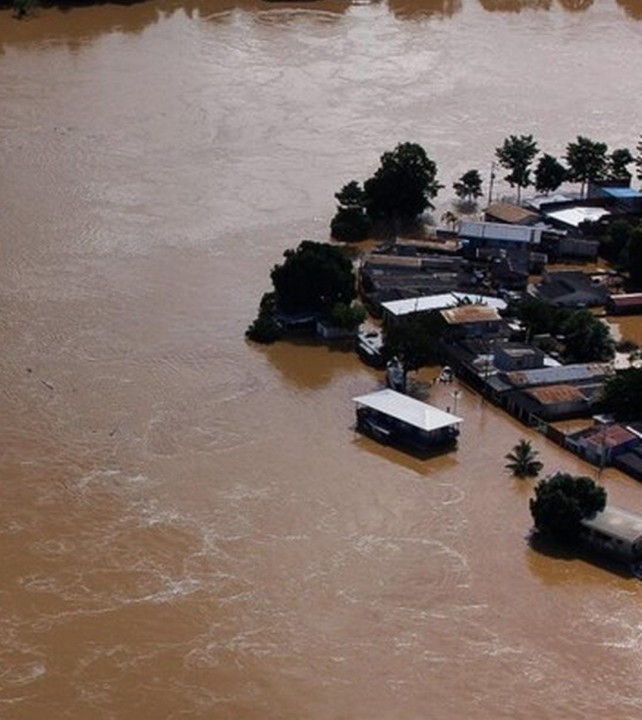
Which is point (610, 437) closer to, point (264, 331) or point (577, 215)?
point (264, 331)

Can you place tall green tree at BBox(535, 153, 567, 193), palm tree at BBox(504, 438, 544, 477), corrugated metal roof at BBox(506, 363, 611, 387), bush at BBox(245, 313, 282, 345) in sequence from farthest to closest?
tall green tree at BBox(535, 153, 567, 193)
bush at BBox(245, 313, 282, 345)
corrugated metal roof at BBox(506, 363, 611, 387)
palm tree at BBox(504, 438, 544, 477)

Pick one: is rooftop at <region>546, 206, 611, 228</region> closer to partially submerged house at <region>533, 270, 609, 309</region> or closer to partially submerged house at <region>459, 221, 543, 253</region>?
partially submerged house at <region>459, 221, 543, 253</region>

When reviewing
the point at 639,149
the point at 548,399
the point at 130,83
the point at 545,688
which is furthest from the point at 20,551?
the point at 130,83

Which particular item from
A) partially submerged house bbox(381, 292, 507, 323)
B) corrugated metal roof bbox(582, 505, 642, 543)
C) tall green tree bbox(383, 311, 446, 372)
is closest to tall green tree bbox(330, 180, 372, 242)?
partially submerged house bbox(381, 292, 507, 323)

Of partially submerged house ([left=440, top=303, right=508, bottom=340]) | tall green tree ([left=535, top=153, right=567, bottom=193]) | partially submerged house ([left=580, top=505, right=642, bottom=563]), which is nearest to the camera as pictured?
partially submerged house ([left=580, top=505, right=642, bottom=563])

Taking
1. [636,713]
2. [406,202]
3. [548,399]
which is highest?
[406,202]

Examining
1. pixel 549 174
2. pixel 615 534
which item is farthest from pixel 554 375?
pixel 549 174

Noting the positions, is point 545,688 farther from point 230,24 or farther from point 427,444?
point 230,24

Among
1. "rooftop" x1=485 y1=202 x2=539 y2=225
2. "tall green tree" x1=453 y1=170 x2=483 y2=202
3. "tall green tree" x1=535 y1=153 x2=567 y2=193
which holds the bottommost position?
"rooftop" x1=485 y1=202 x2=539 y2=225
